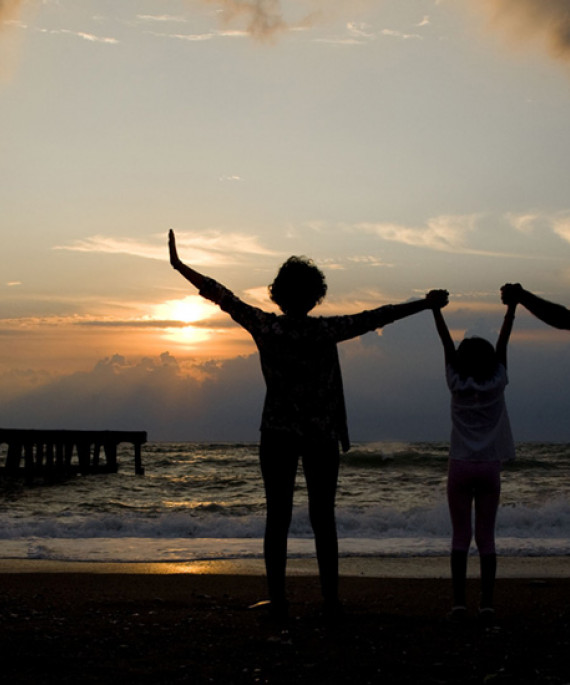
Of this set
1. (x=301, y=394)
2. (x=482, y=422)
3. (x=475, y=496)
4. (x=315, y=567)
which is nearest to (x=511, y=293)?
(x=482, y=422)

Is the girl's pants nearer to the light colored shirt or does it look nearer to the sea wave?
the light colored shirt

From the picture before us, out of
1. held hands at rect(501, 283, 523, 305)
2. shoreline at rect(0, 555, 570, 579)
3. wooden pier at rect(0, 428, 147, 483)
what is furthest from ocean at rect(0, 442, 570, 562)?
held hands at rect(501, 283, 523, 305)

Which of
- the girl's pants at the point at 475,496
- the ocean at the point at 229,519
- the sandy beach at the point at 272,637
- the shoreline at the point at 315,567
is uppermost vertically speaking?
the girl's pants at the point at 475,496

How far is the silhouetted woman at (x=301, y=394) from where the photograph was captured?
4.61 metres

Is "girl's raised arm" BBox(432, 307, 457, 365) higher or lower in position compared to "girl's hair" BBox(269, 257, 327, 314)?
lower

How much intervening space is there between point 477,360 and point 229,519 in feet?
35.3

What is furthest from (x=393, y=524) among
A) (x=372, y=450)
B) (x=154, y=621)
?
(x=372, y=450)

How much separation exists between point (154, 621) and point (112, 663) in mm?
1175

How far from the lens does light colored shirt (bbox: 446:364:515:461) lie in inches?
187

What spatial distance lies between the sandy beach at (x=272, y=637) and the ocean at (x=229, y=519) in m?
3.89

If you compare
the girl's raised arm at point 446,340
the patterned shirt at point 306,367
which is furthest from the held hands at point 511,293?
the patterned shirt at point 306,367

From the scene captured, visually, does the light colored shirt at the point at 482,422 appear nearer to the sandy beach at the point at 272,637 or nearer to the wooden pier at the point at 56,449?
the sandy beach at the point at 272,637

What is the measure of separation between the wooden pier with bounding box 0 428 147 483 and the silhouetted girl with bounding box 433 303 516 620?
2561 centimetres

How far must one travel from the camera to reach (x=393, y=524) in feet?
48.0
